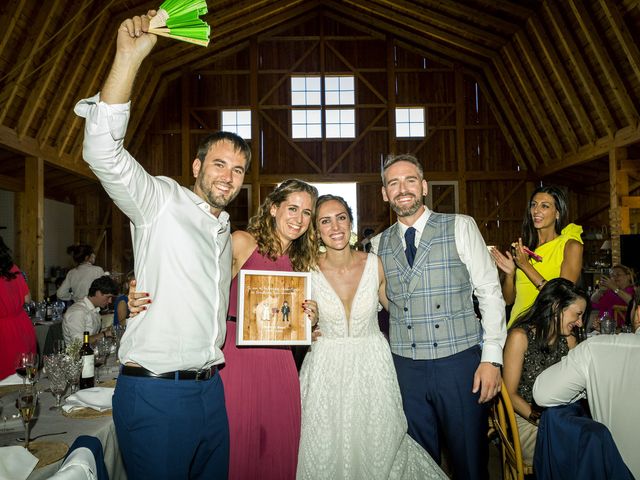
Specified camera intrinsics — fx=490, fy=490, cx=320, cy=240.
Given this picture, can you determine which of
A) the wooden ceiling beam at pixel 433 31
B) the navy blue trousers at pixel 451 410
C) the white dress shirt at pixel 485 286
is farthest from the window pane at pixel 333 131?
the navy blue trousers at pixel 451 410

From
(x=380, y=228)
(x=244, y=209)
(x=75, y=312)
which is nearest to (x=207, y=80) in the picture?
(x=244, y=209)

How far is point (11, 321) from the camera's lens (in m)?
4.76

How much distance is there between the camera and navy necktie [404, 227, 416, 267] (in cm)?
267

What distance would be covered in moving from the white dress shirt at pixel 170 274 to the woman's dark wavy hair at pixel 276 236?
2.62 ft

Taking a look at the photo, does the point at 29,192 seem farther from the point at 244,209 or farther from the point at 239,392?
the point at 239,392

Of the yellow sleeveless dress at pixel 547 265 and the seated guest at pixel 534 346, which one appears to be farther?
the yellow sleeveless dress at pixel 547 265

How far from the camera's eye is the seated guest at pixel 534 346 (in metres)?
2.86

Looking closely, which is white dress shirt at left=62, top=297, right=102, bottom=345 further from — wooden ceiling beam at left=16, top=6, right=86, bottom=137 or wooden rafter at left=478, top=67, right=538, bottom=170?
wooden rafter at left=478, top=67, right=538, bottom=170

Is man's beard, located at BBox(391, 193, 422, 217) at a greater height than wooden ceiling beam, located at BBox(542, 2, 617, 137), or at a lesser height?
lesser

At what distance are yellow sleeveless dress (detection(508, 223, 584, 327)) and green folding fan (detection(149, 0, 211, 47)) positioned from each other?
10.2 ft

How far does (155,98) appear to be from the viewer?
1411 cm

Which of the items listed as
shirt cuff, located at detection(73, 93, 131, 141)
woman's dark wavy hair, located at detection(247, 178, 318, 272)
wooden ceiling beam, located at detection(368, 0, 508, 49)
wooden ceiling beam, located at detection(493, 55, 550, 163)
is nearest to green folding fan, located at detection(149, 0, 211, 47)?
shirt cuff, located at detection(73, 93, 131, 141)

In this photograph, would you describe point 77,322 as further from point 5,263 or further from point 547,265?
point 547,265

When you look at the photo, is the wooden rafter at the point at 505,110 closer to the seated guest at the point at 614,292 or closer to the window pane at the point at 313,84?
the window pane at the point at 313,84
